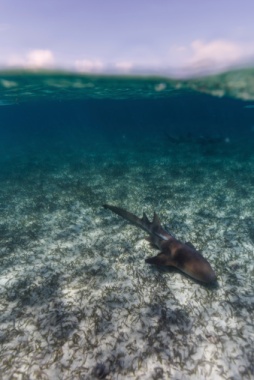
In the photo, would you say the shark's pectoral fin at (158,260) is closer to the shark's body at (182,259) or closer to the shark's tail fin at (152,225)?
the shark's body at (182,259)

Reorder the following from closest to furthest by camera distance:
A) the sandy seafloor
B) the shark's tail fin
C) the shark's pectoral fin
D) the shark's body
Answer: the sandy seafloor < the shark's body < the shark's pectoral fin < the shark's tail fin

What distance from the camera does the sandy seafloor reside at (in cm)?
545

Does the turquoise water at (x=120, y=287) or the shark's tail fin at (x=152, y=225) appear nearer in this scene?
the turquoise water at (x=120, y=287)

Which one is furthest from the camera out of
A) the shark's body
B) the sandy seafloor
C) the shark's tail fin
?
the shark's tail fin

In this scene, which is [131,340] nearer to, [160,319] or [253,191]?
[160,319]

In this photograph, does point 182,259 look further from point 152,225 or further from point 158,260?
point 152,225

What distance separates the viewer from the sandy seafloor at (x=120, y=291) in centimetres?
545

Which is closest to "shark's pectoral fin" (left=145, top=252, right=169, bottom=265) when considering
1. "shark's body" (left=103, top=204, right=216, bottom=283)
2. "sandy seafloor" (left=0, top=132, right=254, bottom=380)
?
"shark's body" (left=103, top=204, right=216, bottom=283)

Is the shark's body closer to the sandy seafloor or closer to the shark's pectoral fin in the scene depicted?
the shark's pectoral fin

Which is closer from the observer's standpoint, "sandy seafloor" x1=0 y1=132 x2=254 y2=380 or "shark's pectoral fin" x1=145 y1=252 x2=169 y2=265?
"sandy seafloor" x1=0 y1=132 x2=254 y2=380

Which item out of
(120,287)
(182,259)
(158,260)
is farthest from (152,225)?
(120,287)

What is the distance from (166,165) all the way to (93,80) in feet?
39.0

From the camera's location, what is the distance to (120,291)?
24.2 feet

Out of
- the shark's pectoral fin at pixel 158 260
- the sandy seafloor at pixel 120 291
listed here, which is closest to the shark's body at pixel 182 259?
the shark's pectoral fin at pixel 158 260
